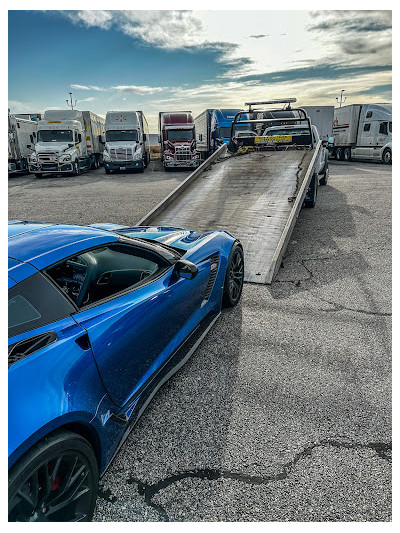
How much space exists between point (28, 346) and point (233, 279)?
9.70 feet

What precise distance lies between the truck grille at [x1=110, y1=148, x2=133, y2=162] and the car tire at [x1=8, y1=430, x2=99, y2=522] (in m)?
19.8

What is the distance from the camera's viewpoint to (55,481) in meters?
1.63

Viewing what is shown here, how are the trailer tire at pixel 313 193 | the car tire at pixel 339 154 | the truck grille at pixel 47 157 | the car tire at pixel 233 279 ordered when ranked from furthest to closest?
1. the car tire at pixel 339 154
2. the truck grille at pixel 47 157
3. the trailer tire at pixel 313 193
4. the car tire at pixel 233 279

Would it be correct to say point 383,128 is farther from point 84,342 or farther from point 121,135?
point 84,342

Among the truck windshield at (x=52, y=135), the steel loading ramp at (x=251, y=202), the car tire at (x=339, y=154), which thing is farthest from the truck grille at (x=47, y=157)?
the car tire at (x=339, y=154)

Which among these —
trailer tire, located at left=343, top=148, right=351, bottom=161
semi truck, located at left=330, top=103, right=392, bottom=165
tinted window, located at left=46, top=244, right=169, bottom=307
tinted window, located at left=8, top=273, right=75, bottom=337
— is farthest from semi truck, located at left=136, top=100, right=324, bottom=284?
trailer tire, located at left=343, top=148, right=351, bottom=161

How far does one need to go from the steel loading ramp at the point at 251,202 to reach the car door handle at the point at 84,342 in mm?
3448

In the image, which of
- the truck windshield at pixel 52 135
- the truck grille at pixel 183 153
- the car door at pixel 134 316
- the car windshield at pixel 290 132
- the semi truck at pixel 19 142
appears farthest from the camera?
the truck grille at pixel 183 153

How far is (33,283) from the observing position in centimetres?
191

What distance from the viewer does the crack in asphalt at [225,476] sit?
2.18 meters

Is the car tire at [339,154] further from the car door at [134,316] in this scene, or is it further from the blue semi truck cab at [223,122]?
the car door at [134,316]

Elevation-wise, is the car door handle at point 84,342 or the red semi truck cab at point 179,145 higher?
the red semi truck cab at point 179,145

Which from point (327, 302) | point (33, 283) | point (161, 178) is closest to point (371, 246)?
point (327, 302)

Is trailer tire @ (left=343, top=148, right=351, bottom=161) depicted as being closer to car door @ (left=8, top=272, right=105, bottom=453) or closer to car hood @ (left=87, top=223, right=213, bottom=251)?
car hood @ (left=87, top=223, right=213, bottom=251)
